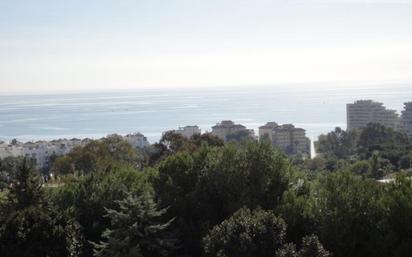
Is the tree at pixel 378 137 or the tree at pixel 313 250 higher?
the tree at pixel 313 250

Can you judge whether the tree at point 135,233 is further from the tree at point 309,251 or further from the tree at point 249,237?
the tree at point 309,251

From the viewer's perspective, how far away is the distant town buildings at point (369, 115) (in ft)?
330

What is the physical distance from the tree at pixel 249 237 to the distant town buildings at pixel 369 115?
9075 cm

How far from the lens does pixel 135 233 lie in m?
12.9

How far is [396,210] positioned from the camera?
36.1 ft

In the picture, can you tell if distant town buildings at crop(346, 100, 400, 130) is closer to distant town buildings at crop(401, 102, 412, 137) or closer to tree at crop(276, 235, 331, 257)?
distant town buildings at crop(401, 102, 412, 137)

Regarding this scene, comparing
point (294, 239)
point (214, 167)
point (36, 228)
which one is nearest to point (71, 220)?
point (36, 228)

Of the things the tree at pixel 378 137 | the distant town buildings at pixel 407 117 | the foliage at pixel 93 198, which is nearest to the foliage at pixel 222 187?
the foliage at pixel 93 198

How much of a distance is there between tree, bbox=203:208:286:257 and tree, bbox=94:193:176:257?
7.11 feet

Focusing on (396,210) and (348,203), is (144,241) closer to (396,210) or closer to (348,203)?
(348,203)

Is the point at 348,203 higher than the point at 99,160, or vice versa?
the point at 348,203

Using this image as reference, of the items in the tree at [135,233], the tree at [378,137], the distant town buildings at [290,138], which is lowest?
the distant town buildings at [290,138]

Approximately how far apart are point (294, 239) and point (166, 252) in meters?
3.14

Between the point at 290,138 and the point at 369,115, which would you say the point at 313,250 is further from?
the point at 369,115
